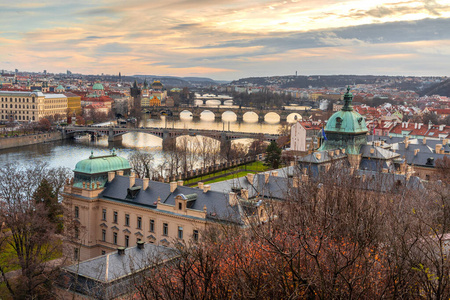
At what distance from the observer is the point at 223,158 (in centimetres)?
6562

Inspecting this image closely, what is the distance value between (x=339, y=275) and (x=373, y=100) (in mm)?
168949

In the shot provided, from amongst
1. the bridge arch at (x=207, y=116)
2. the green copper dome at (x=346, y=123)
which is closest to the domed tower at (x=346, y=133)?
the green copper dome at (x=346, y=123)

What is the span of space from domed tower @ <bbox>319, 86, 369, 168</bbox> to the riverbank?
172ft

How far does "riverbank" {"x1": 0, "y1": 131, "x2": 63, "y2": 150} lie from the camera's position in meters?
75.0

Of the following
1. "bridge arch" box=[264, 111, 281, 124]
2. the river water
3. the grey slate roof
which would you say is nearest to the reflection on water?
the river water

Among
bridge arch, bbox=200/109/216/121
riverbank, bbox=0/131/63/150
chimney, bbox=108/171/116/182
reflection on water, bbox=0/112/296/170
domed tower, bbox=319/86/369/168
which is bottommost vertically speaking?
reflection on water, bbox=0/112/296/170

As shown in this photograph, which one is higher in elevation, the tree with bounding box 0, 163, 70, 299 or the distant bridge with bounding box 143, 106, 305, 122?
the distant bridge with bounding box 143, 106, 305, 122

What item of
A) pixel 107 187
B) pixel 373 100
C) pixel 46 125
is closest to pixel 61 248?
pixel 107 187

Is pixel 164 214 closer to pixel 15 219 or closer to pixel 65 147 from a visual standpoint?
pixel 15 219

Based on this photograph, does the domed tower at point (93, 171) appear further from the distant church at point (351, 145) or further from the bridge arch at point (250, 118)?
the bridge arch at point (250, 118)

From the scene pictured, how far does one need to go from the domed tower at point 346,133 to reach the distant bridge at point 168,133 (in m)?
35.5

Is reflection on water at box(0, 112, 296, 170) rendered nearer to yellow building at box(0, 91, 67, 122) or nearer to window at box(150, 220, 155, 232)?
yellow building at box(0, 91, 67, 122)

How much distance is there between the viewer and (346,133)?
40812 millimetres

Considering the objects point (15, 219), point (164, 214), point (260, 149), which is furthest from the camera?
point (260, 149)
